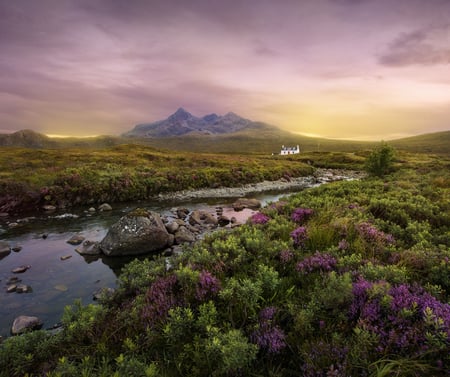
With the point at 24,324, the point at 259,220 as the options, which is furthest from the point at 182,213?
the point at 24,324

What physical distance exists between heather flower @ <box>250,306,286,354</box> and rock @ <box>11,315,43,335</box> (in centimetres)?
707

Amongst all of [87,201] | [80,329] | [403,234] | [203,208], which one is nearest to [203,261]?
[80,329]

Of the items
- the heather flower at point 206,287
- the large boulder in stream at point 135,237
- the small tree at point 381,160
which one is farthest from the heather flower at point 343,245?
the small tree at point 381,160

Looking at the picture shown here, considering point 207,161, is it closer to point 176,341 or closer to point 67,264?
point 67,264

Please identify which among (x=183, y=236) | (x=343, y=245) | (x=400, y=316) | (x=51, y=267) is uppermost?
(x=400, y=316)

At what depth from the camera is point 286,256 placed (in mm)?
5441

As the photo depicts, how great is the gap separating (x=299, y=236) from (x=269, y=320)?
3436mm

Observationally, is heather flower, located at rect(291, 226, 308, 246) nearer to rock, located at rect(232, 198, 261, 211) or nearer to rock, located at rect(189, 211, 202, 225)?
rock, located at rect(189, 211, 202, 225)

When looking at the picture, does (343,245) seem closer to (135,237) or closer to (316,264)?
(316,264)

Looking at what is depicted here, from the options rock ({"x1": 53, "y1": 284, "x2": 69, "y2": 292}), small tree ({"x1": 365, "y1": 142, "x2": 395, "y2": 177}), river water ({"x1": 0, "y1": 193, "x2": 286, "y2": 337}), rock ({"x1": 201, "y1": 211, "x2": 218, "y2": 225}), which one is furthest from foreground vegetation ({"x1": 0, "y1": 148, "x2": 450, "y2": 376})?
small tree ({"x1": 365, "y1": 142, "x2": 395, "y2": 177})

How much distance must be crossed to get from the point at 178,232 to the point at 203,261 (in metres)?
9.65

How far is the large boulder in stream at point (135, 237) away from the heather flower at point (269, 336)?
1016 cm

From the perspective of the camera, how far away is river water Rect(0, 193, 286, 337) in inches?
318

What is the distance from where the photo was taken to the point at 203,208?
2323 cm
